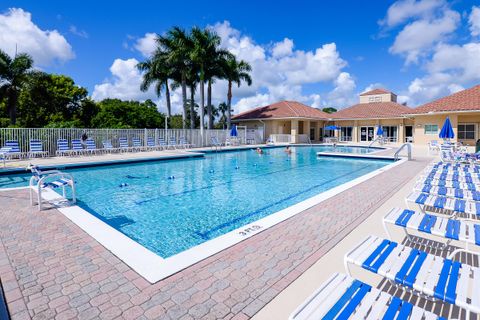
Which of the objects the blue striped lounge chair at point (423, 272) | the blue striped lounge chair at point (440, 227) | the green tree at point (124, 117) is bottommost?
the blue striped lounge chair at point (423, 272)

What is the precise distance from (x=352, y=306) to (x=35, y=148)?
712 inches

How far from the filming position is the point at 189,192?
9.05m

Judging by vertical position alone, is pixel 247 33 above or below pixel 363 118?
above

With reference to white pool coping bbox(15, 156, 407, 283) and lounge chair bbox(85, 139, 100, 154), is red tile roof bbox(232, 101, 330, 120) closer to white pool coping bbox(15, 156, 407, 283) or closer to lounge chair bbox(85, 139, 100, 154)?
lounge chair bbox(85, 139, 100, 154)

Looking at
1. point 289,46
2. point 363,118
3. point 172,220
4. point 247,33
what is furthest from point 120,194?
point 363,118

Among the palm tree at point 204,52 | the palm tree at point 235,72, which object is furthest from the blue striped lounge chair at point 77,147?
the palm tree at point 235,72

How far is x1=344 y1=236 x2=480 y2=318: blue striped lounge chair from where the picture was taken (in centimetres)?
206

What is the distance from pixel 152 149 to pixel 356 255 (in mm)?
20171

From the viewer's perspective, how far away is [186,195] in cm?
866

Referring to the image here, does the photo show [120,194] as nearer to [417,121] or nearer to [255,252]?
[255,252]

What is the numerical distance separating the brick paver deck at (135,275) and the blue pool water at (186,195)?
4.75ft

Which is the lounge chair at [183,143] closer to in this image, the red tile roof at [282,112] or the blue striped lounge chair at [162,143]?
the blue striped lounge chair at [162,143]

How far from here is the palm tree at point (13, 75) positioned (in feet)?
73.1

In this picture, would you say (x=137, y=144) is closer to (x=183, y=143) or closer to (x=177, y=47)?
(x=183, y=143)
